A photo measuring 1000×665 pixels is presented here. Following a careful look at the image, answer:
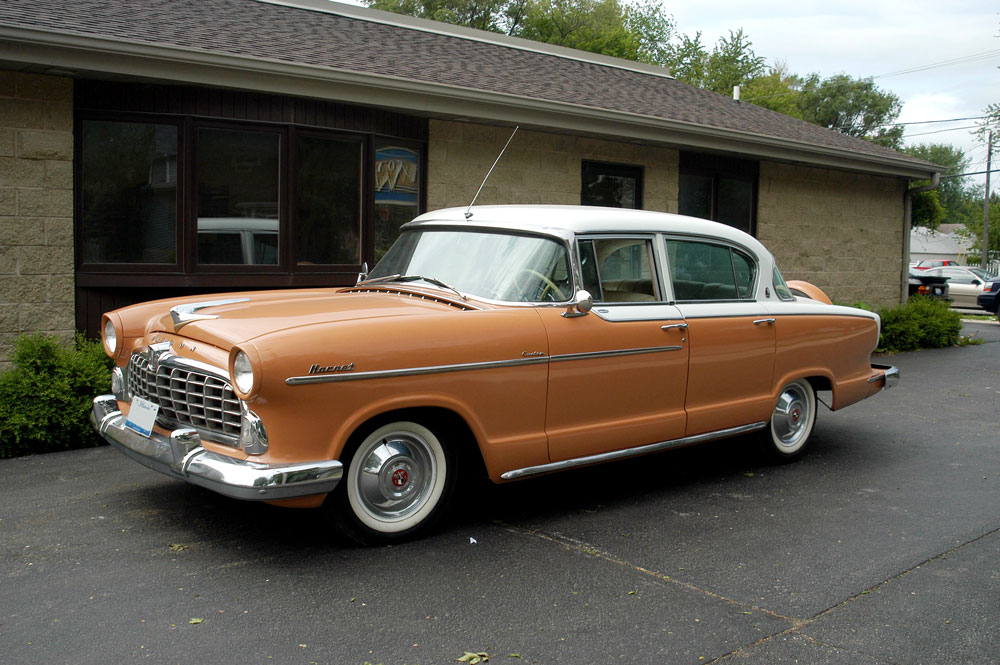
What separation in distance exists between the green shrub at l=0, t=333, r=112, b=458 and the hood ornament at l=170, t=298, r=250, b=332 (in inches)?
82.7

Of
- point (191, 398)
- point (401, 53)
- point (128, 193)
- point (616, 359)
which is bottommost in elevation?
point (191, 398)

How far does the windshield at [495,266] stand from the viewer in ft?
16.4

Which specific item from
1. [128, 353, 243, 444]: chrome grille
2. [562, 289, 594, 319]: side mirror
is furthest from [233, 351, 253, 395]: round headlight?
[562, 289, 594, 319]: side mirror

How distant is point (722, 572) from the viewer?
4.21m

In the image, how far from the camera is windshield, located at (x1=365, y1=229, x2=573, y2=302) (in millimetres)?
4988

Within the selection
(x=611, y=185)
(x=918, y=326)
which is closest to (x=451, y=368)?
(x=611, y=185)

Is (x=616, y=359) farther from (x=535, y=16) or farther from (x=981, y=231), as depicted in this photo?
(x=981, y=231)

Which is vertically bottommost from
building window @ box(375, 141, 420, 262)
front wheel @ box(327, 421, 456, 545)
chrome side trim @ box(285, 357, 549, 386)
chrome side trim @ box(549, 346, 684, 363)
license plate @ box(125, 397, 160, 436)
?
front wheel @ box(327, 421, 456, 545)

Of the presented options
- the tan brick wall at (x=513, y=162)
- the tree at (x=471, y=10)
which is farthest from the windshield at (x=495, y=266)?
the tree at (x=471, y=10)

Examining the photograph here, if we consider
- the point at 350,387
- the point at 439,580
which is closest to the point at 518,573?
the point at 439,580

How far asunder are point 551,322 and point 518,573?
1365 mm

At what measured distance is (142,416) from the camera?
4539 mm

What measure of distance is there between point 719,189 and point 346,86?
20.7ft

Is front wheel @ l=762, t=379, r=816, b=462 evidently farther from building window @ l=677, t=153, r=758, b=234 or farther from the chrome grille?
building window @ l=677, t=153, r=758, b=234
